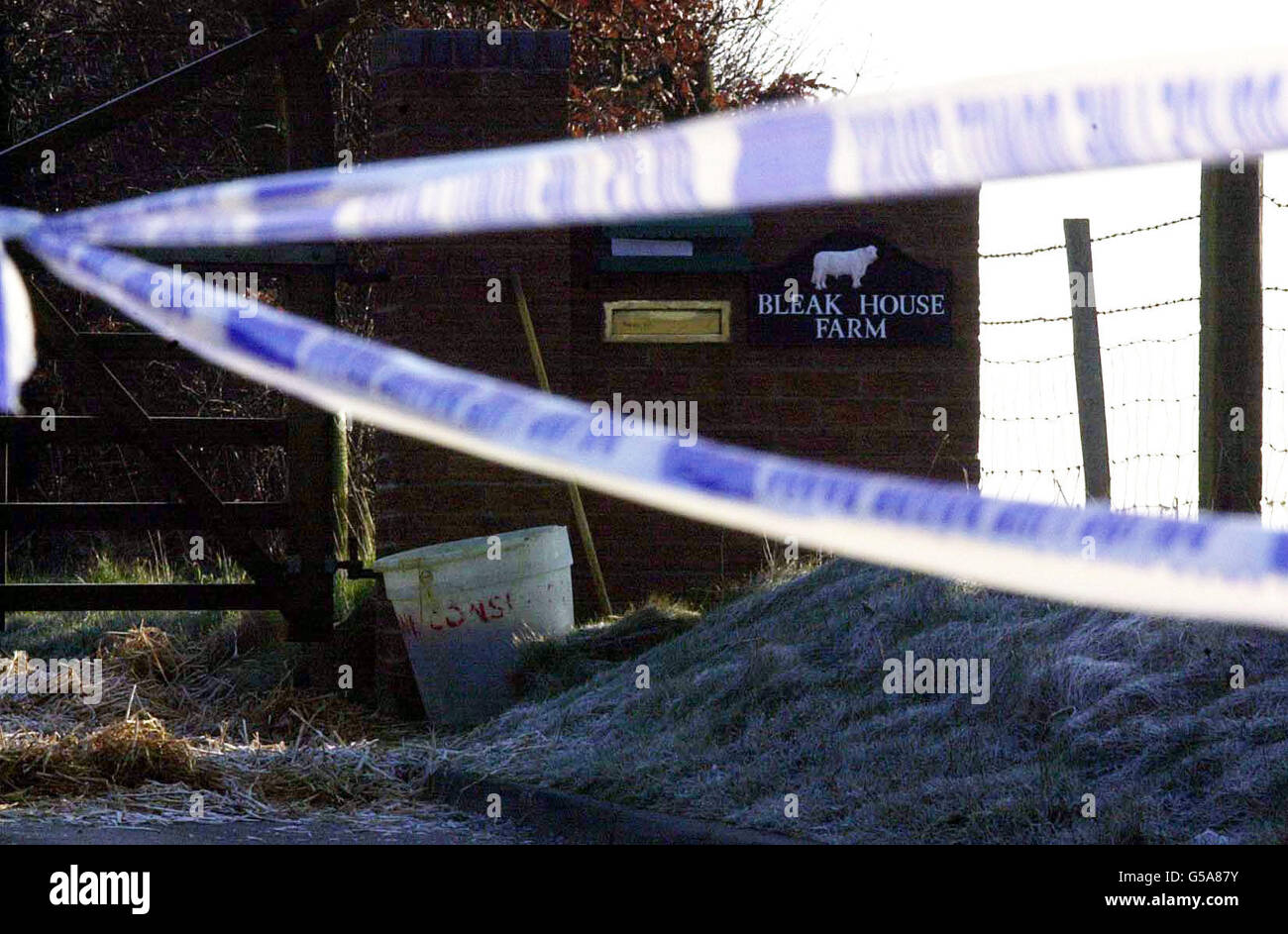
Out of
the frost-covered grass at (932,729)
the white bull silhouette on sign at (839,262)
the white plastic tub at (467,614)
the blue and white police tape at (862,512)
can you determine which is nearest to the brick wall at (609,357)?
the white bull silhouette on sign at (839,262)

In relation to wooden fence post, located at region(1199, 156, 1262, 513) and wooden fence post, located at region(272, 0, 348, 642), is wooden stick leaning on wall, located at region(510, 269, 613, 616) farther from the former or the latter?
wooden fence post, located at region(1199, 156, 1262, 513)

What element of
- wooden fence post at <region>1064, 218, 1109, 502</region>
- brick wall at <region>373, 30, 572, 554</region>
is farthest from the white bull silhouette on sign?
wooden fence post at <region>1064, 218, 1109, 502</region>

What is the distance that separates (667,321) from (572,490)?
1190 millimetres

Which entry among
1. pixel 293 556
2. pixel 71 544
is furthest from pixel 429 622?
pixel 71 544

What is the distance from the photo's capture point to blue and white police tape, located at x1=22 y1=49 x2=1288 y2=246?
1.88 m

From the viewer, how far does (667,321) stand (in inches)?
388

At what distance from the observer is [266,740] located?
805 centimetres

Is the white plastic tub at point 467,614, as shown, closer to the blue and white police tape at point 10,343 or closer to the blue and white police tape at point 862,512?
the blue and white police tape at point 10,343

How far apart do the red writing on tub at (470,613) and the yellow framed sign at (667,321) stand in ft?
6.86

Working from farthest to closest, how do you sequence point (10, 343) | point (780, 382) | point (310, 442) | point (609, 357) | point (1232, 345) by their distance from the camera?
point (780, 382) < point (609, 357) < point (310, 442) < point (1232, 345) < point (10, 343)

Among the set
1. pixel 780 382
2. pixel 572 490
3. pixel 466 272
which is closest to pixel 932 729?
pixel 572 490

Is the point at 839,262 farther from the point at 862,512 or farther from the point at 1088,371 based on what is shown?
the point at 862,512

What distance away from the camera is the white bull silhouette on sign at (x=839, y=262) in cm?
993

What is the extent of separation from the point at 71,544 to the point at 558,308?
756 centimetres
